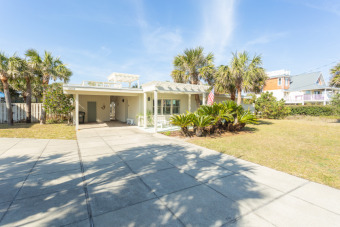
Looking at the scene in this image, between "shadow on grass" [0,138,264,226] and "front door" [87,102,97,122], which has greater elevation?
"front door" [87,102,97,122]

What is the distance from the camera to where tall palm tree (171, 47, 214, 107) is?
14477 mm

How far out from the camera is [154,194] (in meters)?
2.94

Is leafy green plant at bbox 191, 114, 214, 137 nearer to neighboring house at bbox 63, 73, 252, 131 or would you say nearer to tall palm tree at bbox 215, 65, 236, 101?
neighboring house at bbox 63, 73, 252, 131

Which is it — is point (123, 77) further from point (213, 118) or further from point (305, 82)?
point (305, 82)

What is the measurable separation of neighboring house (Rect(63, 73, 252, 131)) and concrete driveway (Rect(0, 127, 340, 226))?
240 inches

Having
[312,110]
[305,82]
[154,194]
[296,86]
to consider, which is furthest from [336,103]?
[154,194]

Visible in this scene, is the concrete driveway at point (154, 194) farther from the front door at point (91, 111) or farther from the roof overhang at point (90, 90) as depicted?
the front door at point (91, 111)

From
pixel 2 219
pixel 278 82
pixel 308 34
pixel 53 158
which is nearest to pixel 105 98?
pixel 53 158

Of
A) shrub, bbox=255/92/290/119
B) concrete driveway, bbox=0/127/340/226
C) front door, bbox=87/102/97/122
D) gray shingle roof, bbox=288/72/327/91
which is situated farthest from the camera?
gray shingle roof, bbox=288/72/327/91

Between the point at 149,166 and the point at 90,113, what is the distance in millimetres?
13151

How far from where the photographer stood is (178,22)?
1367 centimetres

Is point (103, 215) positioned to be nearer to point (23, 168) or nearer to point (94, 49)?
point (23, 168)

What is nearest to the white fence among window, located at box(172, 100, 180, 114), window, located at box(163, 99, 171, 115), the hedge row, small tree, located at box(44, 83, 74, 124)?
small tree, located at box(44, 83, 74, 124)

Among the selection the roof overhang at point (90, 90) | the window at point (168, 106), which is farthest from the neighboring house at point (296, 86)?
the roof overhang at point (90, 90)
